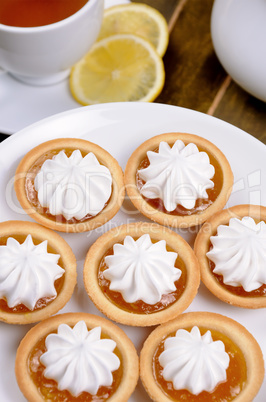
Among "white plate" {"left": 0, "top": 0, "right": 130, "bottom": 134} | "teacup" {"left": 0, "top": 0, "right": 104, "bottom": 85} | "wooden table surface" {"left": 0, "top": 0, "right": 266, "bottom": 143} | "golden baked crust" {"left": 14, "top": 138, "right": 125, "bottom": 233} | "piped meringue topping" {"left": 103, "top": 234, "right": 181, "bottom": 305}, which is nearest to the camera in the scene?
"piped meringue topping" {"left": 103, "top": 234, "right": 181, "bottom": 305}

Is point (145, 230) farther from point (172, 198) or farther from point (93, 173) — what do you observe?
point (93, 173)

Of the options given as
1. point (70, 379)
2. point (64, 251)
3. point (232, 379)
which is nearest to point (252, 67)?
point (64, 251)

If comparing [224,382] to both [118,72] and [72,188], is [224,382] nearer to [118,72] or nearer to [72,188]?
[72,188]

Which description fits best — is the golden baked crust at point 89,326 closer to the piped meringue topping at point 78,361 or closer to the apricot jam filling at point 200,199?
the piped meringue topping at point 78,361

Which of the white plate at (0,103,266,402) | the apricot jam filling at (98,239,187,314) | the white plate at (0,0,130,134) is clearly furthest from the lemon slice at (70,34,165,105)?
the apricot jam filling at (98,239,187,314)

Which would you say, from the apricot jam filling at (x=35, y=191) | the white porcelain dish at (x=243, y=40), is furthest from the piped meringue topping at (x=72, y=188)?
the white porcelain dish at (x=243, y=40)

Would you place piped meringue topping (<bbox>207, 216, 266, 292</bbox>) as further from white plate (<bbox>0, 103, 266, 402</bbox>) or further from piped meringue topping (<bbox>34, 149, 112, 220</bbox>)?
piped meringue topping (<bbox>34, 149, 112, 220</bbox>)

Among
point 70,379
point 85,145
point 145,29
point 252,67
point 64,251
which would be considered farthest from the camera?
point 145,29
